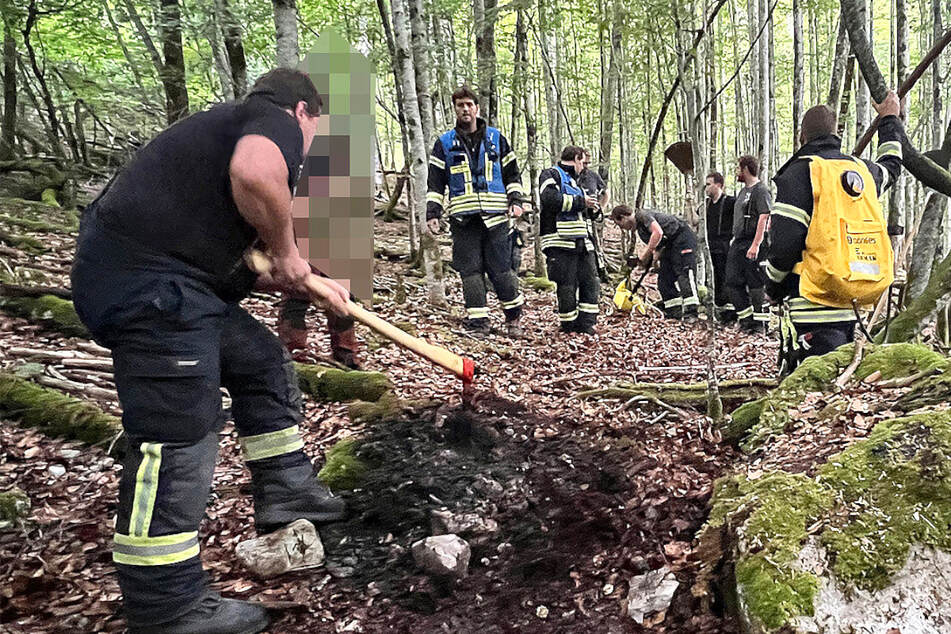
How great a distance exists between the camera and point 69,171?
10398 mm

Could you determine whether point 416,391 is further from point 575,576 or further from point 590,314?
point 590,314

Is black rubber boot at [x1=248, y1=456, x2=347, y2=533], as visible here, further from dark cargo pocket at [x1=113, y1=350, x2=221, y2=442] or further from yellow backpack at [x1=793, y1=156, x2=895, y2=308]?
yellow backpack at [x1=793, y1=156, x2=895, y2=308]

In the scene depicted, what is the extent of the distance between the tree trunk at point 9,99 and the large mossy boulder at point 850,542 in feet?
36.9

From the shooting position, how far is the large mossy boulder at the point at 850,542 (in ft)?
5.69

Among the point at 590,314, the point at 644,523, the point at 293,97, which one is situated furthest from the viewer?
the point at 590,314

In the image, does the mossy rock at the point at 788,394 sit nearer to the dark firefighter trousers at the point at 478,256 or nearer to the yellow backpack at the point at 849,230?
the yellow backpack at the point at 849,230

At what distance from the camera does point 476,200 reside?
6.58 meters

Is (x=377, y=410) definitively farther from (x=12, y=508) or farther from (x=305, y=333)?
(x=12, y=508)

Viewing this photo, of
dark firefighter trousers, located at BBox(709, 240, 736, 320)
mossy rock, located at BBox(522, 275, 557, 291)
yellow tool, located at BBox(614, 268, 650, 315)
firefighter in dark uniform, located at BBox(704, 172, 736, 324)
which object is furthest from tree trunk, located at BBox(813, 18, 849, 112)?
mossy rock, located at BBox(522, 275, 557, 291)

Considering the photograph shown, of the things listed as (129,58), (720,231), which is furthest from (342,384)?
(129,58)

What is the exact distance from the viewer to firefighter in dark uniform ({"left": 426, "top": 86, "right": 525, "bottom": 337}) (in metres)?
6.62

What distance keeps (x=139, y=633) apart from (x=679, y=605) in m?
1.81

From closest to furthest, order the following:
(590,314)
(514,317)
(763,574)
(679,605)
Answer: (763,574) < (679,605) < (514,317) < (590,314)

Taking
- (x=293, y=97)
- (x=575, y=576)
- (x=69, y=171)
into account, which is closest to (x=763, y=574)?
(x=575, y=576)
